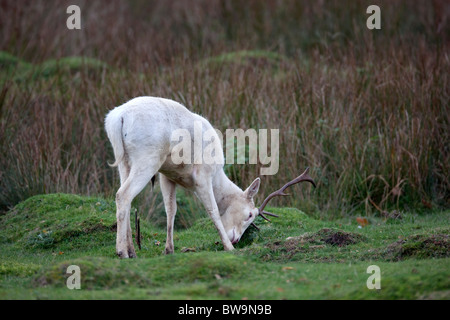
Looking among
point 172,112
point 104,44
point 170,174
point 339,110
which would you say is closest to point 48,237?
point 170,174

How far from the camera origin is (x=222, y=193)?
8.01 meters

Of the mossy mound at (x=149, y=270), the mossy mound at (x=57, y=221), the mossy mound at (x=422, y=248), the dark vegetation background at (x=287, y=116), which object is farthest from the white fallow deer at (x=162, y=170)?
the dark vegetation background at (x=287, y=116)

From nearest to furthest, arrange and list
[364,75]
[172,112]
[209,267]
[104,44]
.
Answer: [209,267] → [172,112] → [364,75] → [104,44]

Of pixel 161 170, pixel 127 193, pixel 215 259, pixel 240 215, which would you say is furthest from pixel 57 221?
pixel 215 259

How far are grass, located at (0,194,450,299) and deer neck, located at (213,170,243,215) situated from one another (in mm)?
487

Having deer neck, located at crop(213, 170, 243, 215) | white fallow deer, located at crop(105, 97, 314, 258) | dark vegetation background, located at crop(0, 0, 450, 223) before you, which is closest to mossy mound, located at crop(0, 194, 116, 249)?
dark vegetation background, located at crop(0, 0, 450, 223)

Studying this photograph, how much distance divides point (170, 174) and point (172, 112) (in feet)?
2.64

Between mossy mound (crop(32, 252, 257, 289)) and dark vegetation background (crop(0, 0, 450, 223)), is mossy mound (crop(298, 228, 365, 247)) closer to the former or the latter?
mossy mound (crop(32, 252, 257, 289))

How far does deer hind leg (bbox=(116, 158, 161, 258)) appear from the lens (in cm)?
665

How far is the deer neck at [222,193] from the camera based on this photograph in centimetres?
796

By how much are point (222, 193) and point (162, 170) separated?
0.96 meters

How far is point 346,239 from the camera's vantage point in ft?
23.8

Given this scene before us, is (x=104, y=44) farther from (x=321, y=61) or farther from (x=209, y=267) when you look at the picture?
(x=209, y=267)
